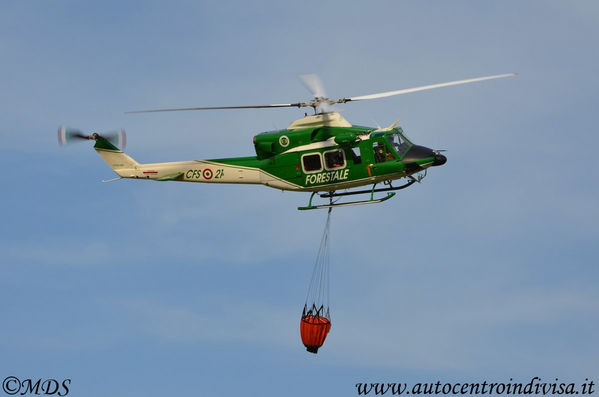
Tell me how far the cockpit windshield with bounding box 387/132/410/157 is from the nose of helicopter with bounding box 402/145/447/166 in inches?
9.8

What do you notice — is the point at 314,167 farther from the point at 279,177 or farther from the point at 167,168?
the point at 167,168

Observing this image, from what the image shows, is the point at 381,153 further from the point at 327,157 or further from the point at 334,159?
the point at 327,157

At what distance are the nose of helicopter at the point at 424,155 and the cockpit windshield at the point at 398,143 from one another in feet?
0.82

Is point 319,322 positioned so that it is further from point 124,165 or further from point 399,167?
point 124,165

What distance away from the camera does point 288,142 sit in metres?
34.0

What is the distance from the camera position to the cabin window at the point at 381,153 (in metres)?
33.3

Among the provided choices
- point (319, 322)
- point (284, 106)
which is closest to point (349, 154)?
point (284, 106)

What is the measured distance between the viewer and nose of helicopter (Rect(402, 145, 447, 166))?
1307 inches

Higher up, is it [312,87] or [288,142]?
[312,87]

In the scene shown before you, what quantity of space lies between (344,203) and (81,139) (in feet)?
42.1

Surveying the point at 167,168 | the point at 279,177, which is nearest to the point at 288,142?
the point at 279,177

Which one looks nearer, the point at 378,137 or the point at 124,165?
the point at 378,137

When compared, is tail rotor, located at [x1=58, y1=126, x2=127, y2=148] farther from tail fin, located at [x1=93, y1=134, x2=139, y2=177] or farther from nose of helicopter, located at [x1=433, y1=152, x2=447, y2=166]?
nose of helicopter, located at [x1=433, y1=152, x2=447, y2=166]

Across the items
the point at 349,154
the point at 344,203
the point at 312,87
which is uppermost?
the point at 312,87
